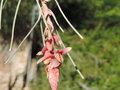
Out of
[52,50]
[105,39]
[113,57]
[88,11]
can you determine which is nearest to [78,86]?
[113,57]

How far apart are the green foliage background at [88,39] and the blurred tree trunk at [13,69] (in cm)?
10

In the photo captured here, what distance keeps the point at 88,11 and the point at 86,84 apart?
2.88ft

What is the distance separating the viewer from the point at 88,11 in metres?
2.66

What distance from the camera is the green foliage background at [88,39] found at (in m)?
1.65

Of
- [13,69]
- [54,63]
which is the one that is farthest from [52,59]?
[13,69]

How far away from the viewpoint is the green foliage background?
165cm

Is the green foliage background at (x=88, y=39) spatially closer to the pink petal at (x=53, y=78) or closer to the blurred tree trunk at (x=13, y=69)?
the blurred tree trunk at (x=13, y=69)

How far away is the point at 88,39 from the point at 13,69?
2.97 ft

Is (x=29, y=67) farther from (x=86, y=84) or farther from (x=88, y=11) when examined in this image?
(x=88, y=11)

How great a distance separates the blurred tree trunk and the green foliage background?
10cm

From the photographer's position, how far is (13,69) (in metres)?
1.58

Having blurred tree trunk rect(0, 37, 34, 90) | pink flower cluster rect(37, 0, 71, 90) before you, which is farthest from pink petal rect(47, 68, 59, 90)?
blurred tree trunk rect(0, 37, 34, 90)

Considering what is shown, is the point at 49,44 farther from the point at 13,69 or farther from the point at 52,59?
the point at 13,69

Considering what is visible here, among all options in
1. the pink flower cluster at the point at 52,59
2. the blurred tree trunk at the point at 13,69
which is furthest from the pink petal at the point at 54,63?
the blurred tree trunk at the point at 13,69
